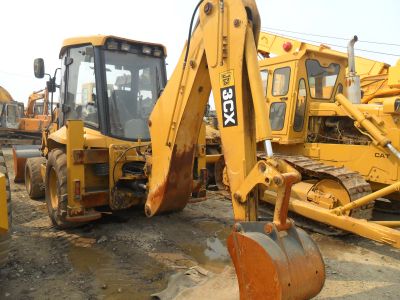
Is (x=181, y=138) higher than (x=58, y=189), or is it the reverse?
(x=181, y=138)

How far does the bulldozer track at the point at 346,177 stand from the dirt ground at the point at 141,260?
1.47 feet

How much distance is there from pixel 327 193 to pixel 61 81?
4326 millimetres

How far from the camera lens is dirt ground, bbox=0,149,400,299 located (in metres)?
3.54

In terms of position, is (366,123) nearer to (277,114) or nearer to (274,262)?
(277,114)

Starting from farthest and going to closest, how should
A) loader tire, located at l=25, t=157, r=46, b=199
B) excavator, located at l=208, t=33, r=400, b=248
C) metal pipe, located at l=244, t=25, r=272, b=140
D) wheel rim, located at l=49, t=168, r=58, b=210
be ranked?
loader tire, located at l=25, t=157, r=46, b=199
wheel rim, located at l=49, t=168, r=58, b=210
excavator, located at l=208, t=33, r=400, b=248
metal pipe, located at l=244, t=25, r=272, b=140

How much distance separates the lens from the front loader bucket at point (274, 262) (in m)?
2.37

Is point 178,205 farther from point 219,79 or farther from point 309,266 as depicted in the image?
point 309,266

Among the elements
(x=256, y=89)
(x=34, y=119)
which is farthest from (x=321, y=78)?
(x=34, y=119)

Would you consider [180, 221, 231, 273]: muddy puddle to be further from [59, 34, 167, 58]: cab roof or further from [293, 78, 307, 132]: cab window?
[59, 34, 167, 58]: cab roof

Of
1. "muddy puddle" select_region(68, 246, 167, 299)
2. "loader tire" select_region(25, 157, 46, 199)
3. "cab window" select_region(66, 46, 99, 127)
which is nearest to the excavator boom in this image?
"muddy puddle" select_region(68, 246, 167, 299)

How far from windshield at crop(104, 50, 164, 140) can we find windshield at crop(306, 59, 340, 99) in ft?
8.44

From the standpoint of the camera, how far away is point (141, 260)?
4.26m

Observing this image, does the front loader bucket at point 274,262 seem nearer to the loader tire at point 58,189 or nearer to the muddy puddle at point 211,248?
the muddy puddle at point 211,248

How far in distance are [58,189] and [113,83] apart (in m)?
1.57
